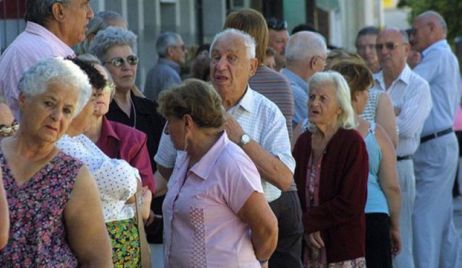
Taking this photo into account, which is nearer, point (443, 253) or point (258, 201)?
point (258, 201)

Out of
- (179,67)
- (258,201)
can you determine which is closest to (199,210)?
(258,201)

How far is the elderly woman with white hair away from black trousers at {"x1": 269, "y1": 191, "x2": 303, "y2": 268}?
2224 millimetres

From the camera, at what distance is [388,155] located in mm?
9453

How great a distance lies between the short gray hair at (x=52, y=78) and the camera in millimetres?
5395

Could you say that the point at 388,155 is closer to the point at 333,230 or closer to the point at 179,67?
the point at 333,230

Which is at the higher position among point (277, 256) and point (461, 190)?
point (277, 256)

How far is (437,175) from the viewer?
12117 millimetres

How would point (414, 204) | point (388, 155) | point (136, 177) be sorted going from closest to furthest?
point (136, 177) → point (388, 155) → point (414, 204)

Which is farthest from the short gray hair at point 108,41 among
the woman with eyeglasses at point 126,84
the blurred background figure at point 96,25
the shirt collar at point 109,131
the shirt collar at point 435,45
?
the shirt collar at point 435,45

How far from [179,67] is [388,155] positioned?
320cm

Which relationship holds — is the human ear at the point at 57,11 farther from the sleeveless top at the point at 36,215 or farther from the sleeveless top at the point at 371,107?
the sleeveless top at the point at 371,107

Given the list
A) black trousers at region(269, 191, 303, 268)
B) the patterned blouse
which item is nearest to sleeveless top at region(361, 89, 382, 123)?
black trousers at region(269, 191, 303, 268)

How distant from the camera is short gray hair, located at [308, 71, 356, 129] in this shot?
8.68m

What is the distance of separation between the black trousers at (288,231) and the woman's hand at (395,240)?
191cm
